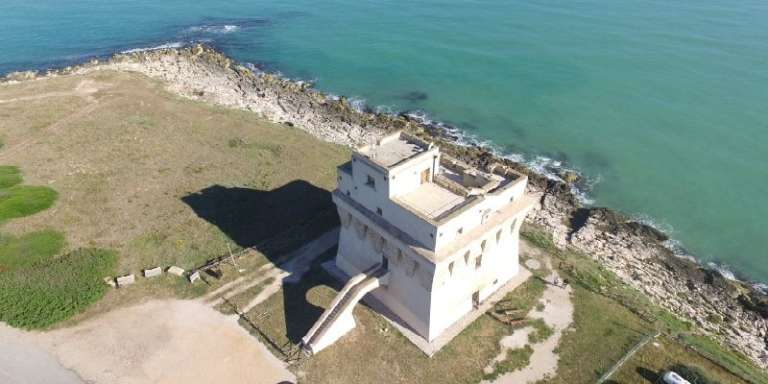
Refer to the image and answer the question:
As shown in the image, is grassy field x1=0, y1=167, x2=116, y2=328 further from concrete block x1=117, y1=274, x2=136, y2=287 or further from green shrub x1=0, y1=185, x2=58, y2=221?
concrete block x1=117, y1=274, x2=136, y2=287

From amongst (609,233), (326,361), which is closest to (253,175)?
(326,361)

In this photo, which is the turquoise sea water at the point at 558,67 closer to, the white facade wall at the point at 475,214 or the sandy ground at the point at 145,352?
the white facade wall at the point at 475,214

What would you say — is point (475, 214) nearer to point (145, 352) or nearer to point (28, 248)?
point (145, 352)

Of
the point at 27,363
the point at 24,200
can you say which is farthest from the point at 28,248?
the point at 27,363

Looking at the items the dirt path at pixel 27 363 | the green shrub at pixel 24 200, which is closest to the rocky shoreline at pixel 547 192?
the green shrub at pixel 24 200

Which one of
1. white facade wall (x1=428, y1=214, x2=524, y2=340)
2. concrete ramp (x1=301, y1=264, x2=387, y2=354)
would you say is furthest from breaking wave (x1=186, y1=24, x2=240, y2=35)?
white facade wall (x1=428, y1=214, x2=524, y2=340)

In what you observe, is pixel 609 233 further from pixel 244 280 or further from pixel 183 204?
pixel 183 204
